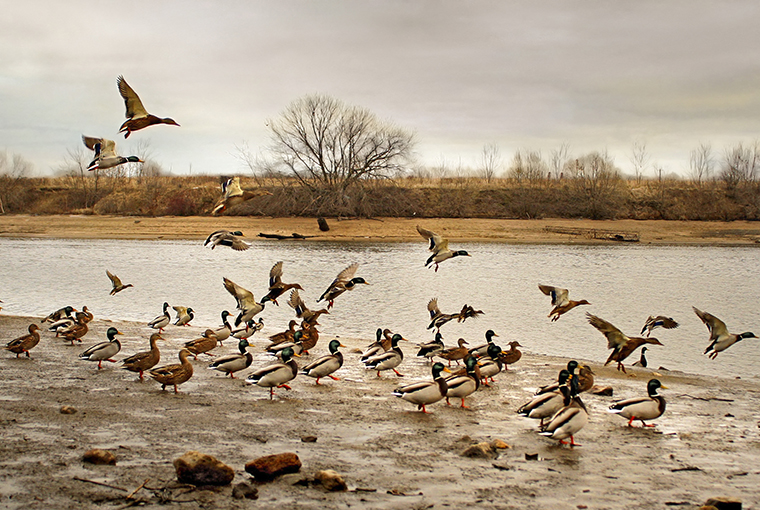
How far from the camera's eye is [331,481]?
17.9 feet

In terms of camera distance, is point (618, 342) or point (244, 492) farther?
point (618, 342)

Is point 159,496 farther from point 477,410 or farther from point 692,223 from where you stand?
point 692,223

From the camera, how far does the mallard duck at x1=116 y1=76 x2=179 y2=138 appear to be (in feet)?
22.0

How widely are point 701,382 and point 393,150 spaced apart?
44.4m

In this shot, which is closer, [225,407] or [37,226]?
[225,407]

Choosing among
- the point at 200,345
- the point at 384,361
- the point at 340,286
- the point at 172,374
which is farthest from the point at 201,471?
the point at 340,286

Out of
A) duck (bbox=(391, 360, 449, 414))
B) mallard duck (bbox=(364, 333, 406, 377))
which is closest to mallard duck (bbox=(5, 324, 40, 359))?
mallard duck (bbox=(364, 333, 406, 377))

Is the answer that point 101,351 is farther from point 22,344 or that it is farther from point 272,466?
point 272,466

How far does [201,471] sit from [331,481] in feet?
3.66

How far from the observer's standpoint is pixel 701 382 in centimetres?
1105

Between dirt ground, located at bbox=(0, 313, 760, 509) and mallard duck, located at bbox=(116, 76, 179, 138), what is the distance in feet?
11.0

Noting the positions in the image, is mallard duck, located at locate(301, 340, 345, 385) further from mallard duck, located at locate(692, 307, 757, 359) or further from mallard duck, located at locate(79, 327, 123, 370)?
mallard duck, located at locate(692, 307, 757, 359)

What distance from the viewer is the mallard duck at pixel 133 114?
264 inches

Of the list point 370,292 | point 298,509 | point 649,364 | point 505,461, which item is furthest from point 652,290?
point 298,509
